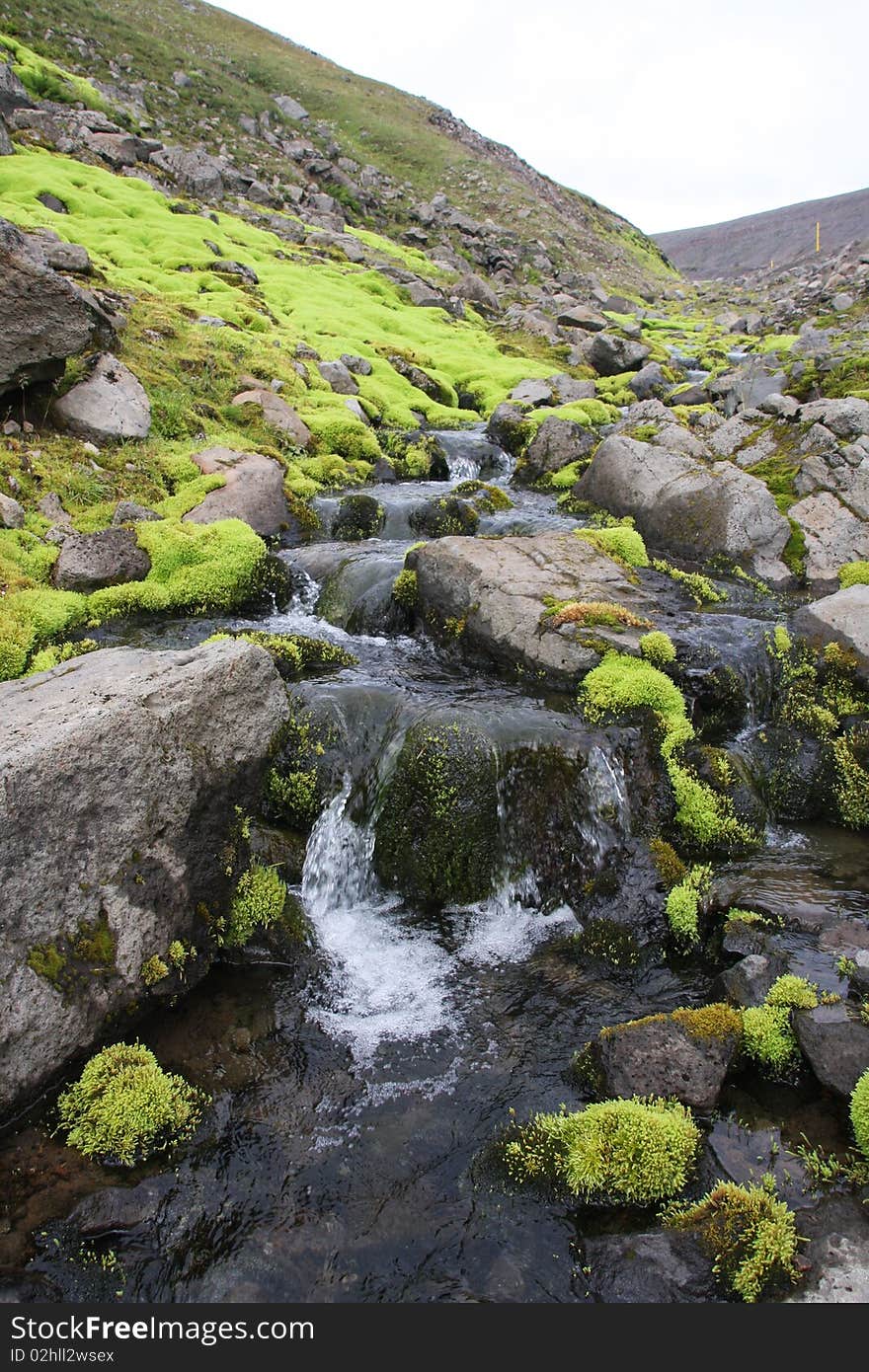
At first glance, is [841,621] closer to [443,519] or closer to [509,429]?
[443,519]

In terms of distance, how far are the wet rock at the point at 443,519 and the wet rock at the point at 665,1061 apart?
12741mm

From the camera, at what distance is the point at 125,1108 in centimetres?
628

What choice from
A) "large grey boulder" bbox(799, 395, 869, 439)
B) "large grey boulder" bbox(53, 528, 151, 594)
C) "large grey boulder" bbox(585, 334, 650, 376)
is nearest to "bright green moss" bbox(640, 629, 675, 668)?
"large grey boulder" bbox(53, 528, 151, 594)

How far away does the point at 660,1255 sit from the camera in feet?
17.7

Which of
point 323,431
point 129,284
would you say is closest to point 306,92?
point 129,284

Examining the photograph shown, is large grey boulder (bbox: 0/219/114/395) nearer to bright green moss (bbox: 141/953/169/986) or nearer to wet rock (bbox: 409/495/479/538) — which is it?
wet rock (bbox: 409/495/479/538)

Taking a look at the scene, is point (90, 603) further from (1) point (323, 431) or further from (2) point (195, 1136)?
(1) point (323, 431)

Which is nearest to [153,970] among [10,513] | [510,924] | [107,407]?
[510,924]

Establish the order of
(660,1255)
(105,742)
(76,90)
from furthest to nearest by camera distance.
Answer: (76,90), (105,742), (660,1255)

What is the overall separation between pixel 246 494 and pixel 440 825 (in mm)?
10176

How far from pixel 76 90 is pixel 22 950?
58.3m

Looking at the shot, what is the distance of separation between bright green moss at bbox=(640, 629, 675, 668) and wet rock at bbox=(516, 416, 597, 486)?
1172 centimetres

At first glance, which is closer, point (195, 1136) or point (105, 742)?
point (195, 1136)

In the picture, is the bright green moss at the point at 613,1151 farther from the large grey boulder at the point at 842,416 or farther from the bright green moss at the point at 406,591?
the large grey boulder at the point at 842,416
